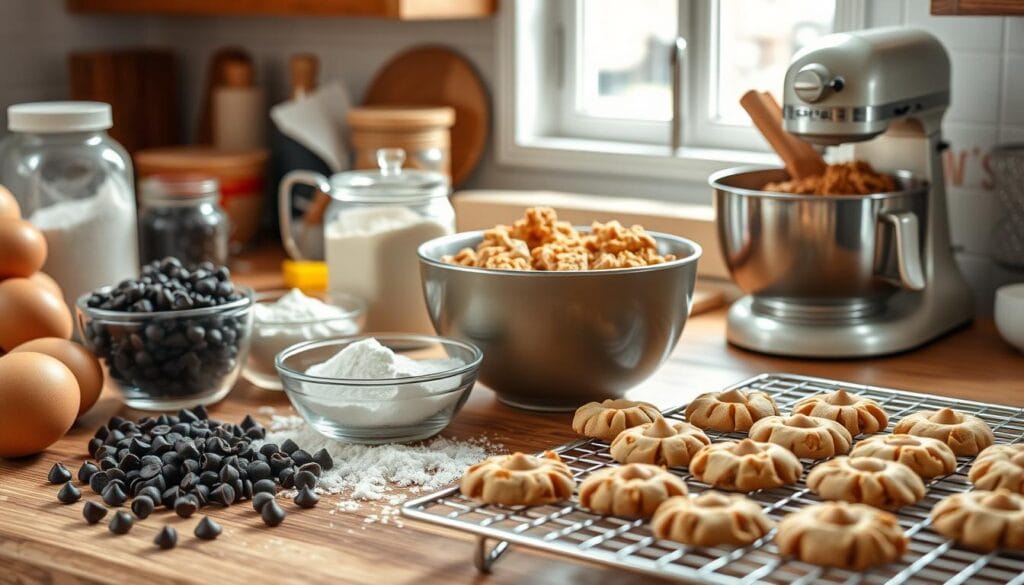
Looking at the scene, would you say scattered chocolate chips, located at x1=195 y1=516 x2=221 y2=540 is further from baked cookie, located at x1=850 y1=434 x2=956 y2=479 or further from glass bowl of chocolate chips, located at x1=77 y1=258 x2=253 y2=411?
baked cookie, located at x1=850 y1=434 x2=956 y2=479

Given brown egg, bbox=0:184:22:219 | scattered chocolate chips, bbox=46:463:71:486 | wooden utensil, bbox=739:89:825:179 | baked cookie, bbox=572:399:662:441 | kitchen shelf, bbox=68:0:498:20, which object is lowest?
scattered chocolate chips, bbox=46:463:71:486

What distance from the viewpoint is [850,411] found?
47.7 inches

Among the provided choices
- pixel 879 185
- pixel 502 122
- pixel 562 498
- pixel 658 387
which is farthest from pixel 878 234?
pixel 502 122

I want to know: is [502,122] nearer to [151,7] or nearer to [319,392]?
[151,7]

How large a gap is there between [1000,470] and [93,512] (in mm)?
730

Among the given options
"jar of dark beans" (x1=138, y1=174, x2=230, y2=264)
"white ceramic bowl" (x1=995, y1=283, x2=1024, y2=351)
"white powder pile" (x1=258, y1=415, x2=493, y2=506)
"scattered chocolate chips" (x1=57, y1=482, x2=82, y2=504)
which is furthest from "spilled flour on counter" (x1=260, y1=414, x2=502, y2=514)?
"jar of dark beans" (x1=138, y1=174, x2=230, y2=264)

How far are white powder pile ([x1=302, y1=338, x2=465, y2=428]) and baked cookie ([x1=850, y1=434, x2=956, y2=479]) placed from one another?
400 millimetres

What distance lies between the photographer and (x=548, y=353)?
53.5 inches

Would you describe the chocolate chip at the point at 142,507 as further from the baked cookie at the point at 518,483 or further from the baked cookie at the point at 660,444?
the baked cookie at the point at 660,444

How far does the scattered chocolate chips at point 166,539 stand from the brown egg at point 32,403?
28 centimetres

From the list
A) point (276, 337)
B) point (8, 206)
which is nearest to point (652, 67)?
point (276, 337)

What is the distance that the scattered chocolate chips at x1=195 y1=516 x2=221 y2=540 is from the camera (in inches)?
42.2

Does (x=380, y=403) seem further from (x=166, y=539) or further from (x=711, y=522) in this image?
(x=711, y=522)

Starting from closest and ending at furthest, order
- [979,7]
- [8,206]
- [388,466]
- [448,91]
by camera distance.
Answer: [388,466] < [979,7] < [8,206] < [448,91]
